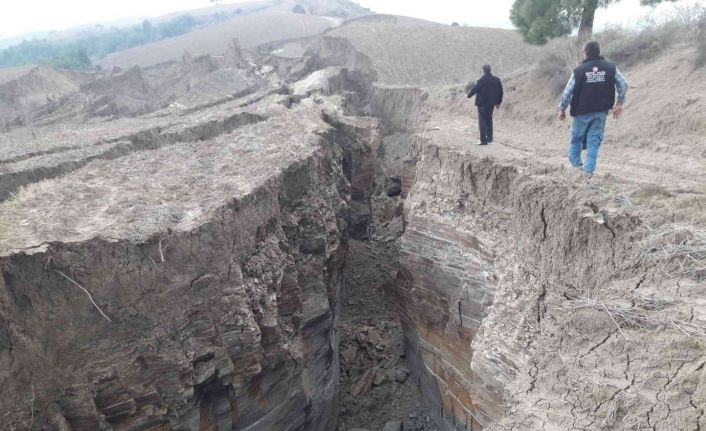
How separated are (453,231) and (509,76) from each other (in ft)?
26.9

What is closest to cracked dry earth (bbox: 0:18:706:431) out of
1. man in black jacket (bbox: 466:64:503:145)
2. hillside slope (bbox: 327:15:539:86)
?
man in black jacket (bbox: 466:64:503:145)

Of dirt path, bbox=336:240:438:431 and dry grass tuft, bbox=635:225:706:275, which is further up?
dry grass tuft, bbox=635:225:706:275

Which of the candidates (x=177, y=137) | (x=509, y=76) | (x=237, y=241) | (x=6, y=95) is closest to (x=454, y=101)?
(x=509, y=76)

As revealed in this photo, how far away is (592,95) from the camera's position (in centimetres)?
528

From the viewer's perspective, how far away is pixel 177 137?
10133 millimetres

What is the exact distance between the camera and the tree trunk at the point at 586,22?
1273 cm

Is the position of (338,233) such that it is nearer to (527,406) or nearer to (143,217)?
(143,217)

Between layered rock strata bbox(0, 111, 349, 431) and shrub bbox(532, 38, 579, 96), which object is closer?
layered rock strata bbox(0, 111, 349, 431)

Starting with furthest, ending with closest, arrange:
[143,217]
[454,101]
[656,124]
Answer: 1. [454,101]
2. [656,124]
3. [143,217]

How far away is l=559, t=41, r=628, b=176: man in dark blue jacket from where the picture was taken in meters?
5.22

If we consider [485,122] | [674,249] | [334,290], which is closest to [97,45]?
[334,290]

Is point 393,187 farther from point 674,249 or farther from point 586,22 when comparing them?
point 674,249

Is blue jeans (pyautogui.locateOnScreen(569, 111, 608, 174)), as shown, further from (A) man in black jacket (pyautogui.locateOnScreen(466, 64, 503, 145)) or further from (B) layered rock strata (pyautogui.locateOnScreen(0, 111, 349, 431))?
(B) layered rock strata (pyautogui.locateOnScreen(0, 111, 349, 431))

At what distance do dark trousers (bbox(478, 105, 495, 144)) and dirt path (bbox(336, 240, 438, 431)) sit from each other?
3166 millimetres
